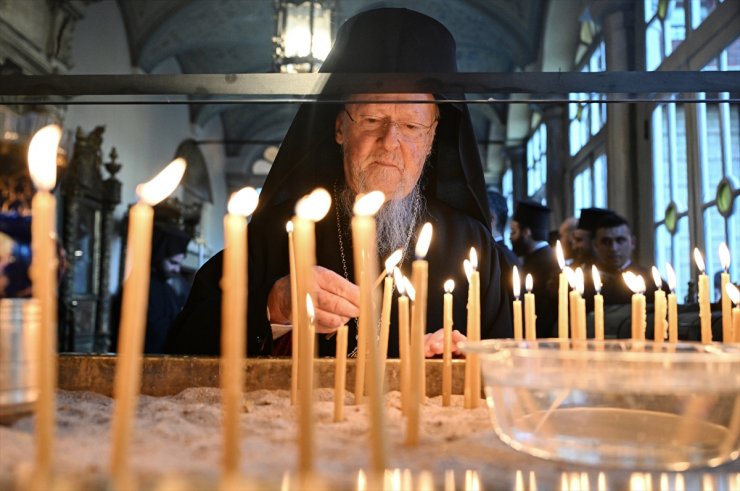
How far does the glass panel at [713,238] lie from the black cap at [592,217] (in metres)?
0.77

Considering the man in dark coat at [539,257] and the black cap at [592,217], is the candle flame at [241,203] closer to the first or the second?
the man in dark coat at [539,257]

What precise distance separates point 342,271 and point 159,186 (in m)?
1.71

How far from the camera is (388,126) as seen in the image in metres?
2.42

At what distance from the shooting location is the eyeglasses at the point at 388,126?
2410mm

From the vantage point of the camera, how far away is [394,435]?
1.04 m

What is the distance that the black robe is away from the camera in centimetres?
227

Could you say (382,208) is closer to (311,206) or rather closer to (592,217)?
(311,206)

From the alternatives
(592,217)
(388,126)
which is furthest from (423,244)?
(592,217)

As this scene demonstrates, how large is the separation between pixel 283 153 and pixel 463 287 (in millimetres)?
765

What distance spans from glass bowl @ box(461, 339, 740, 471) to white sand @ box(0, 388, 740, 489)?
0.09 feet

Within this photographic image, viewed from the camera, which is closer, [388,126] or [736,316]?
[736,316]

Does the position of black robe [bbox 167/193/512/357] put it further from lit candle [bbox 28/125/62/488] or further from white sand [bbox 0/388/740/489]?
lit candle [bbox 28/125/62/488]

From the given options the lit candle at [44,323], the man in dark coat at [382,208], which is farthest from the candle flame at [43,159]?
the man in dark coat at [382,208]

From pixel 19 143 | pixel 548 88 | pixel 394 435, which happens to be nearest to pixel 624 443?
pixel 394 435
